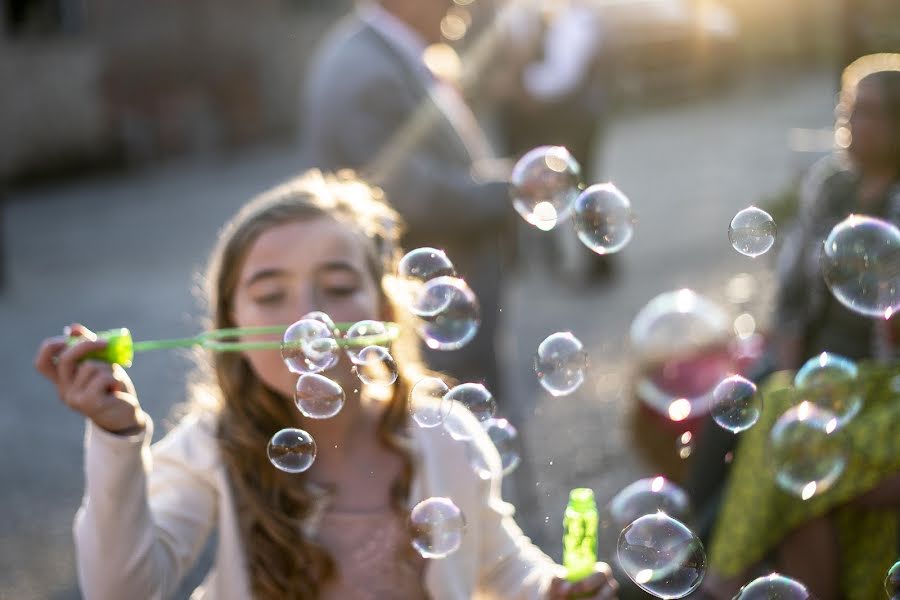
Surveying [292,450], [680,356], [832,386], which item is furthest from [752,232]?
[292,450]

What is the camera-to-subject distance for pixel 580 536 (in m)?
1.77

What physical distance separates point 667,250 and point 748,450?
5444 mm

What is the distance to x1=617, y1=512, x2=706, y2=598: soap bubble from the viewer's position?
2.08 meters

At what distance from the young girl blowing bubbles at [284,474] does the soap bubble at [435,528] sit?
0.03m

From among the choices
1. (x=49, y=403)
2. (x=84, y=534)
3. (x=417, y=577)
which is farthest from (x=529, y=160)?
(x=49, y=403)

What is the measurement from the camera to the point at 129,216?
10.4 meters

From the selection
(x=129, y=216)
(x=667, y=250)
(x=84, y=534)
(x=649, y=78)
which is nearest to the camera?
(x=84, y=534)

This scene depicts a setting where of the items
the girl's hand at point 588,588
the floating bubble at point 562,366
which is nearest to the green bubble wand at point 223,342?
the floating bubble at point 562,366

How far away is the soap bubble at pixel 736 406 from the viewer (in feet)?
7.86

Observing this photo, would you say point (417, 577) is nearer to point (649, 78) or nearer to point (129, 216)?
point (129, 216)

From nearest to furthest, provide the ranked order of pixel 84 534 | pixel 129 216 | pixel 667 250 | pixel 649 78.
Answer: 1. pixel 84 534
2. pixel 667 250
3. pixel 129 216
4. pixel 649 78

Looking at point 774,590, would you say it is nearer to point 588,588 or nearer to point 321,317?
point 588,588

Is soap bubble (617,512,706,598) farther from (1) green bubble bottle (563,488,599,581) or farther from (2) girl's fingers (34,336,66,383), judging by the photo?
(2) girl's fingers (34,336,66,383)

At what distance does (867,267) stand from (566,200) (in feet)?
2.22
